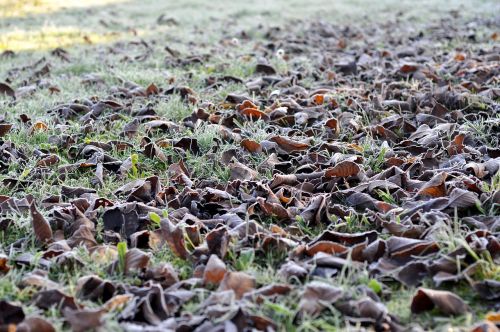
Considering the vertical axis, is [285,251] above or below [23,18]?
below

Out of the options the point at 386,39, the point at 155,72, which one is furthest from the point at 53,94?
the point at 386,39

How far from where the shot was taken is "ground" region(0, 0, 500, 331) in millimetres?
2248

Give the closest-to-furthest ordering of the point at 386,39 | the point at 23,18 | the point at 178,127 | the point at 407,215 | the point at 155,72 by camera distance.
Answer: the point at 407,215 < the point at 178,127 < the point at 155,72 < the point at 386,39 < the point at 23,18

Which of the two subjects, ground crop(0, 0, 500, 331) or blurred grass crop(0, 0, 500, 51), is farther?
blurred grass crop(0, 0, 500, 51)

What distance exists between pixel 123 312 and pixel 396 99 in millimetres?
3360

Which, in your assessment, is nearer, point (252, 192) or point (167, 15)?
point (252, 192)

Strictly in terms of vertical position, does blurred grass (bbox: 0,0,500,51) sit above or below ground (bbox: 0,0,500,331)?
above

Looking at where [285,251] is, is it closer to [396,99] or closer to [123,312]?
[123,312]

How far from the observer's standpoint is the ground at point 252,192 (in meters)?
2.25

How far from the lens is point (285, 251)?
2627mm

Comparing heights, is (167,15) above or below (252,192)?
above

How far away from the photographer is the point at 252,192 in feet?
10.6

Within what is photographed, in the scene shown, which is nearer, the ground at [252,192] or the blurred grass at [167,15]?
the ground at [252,192]

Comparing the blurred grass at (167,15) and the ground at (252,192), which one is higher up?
the blurred grass at (167,15)
